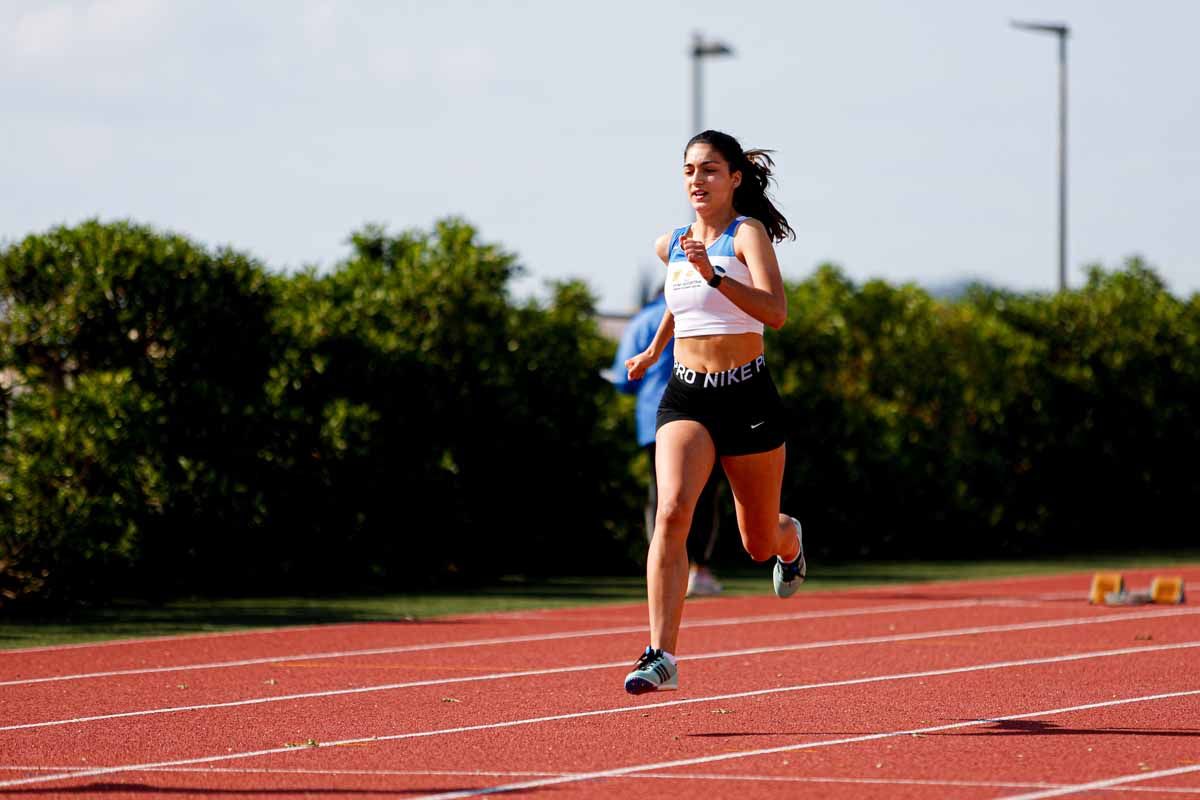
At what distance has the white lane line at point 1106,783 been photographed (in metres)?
5.91

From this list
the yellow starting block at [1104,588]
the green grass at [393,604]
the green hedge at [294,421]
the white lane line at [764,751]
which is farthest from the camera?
the green hedge at [294,421]

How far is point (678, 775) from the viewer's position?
6.39 meters

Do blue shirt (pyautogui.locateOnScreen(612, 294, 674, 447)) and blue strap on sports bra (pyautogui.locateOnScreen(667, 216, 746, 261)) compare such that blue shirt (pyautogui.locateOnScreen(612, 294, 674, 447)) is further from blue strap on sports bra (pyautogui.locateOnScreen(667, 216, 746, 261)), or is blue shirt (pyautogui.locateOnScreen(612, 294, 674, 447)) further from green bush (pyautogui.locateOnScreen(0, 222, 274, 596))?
blue strap on sports bra (pyautogui.locateOnScreen(667, 216, 746, 261))

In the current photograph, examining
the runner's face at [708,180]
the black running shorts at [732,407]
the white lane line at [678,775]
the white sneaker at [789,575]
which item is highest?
the runner's face at [708,180]

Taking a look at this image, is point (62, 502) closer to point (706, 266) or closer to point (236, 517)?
point (236, 517)

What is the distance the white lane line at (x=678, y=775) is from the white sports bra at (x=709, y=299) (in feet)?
7.16

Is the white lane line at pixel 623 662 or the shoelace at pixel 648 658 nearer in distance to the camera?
the shoelace at pixel 648 658

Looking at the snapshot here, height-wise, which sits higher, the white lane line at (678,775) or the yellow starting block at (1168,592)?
the yellow starting block at (1168,592)

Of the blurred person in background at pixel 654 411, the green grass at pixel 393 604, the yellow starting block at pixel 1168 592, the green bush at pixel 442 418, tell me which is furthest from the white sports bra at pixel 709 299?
the green bush at pixel 442 418

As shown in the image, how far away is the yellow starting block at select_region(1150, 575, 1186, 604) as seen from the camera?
13.8 m

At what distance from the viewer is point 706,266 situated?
7.65 meters

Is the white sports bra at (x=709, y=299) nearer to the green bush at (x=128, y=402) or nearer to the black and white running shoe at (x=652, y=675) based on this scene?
the black and white running shoe at (x=652, y=675)

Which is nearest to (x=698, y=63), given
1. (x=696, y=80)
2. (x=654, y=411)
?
(x=696, y=80)

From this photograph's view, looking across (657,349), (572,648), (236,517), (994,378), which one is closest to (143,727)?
(657,349)
